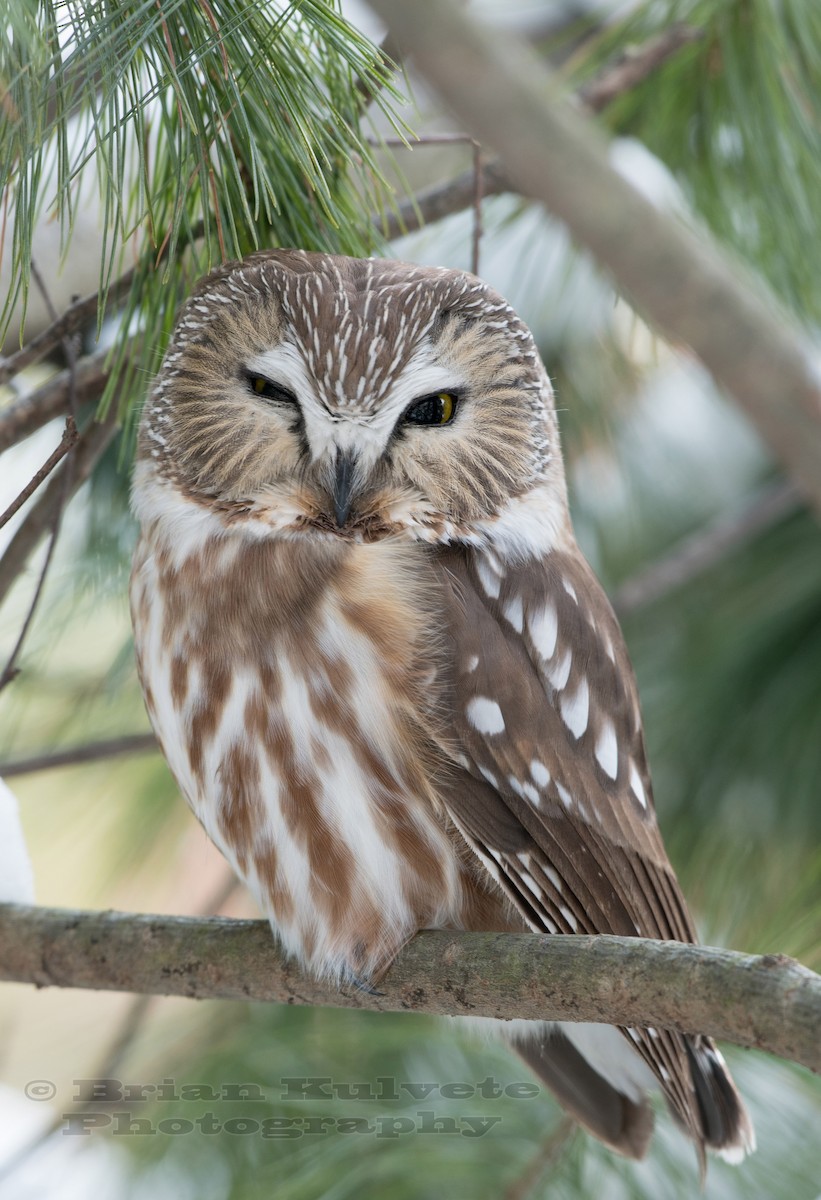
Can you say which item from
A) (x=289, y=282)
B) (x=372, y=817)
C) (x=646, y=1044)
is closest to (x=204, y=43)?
(x=289, y=282)

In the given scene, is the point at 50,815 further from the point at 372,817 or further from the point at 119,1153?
the point at 372,817

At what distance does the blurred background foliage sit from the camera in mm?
1312

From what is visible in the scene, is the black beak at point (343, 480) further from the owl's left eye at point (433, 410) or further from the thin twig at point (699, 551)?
the thin twig at point (699, 551)

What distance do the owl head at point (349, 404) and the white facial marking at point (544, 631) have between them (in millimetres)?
106

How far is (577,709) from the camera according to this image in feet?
5.58

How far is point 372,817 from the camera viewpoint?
1578 mm

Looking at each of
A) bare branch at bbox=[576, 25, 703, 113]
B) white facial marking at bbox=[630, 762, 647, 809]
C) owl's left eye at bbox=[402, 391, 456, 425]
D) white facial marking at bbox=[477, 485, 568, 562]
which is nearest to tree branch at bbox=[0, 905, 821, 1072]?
white facial marking at bbox=[630, 762, 647, 809]

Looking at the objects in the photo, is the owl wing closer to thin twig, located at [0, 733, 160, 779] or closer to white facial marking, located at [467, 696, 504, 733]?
white facial marking, located at [467, 696, 504, 733]

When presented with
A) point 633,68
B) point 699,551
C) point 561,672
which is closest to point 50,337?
point 561,672

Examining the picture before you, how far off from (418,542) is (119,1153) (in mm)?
1586

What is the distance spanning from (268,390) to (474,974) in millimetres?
759

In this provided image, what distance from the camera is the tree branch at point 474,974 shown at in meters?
1.12

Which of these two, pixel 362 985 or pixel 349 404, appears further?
pixel 362 985

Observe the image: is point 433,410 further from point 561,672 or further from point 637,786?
point 637,786
